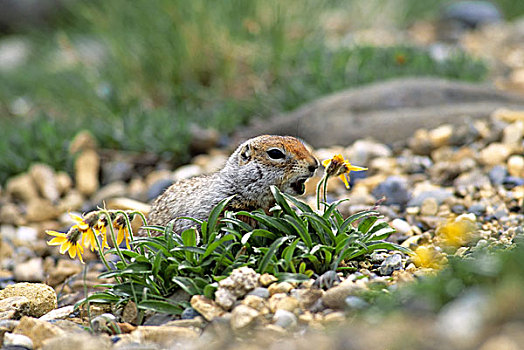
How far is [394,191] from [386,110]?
1790 millimetres

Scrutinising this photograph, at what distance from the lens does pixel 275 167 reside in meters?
3.51

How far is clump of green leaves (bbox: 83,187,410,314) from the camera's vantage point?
289 cm

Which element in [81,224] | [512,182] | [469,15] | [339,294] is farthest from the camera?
[469,15]

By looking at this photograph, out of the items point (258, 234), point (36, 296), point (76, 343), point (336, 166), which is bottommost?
point (76, 343)

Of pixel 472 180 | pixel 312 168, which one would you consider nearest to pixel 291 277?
pixel 312 168

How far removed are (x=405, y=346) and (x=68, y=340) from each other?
1163mm

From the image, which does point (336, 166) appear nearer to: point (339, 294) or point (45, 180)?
point (339, 294)

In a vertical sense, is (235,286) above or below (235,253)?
below

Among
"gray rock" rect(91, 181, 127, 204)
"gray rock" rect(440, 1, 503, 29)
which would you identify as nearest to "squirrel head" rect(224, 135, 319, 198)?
"gray rock" rect(91, 181, 127, 204)

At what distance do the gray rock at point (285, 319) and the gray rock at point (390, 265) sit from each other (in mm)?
633

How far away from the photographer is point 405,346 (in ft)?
6.46

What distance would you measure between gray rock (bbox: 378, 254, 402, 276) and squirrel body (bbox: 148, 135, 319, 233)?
678 mm

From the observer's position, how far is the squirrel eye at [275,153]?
354cm

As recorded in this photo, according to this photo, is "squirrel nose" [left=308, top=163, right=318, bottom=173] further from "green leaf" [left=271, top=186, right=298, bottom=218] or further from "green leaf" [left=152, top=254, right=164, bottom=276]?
"green leaf" [left=152, top=254, right=164, bottom=276]
